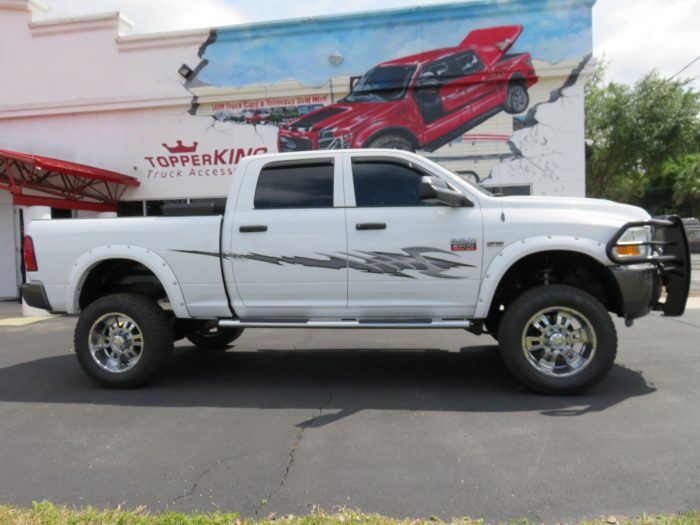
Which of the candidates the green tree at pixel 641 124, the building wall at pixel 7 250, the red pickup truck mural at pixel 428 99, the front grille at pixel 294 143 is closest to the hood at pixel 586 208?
the red pickup truck mural at pixel 428 99

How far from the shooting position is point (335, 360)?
20.0 feet

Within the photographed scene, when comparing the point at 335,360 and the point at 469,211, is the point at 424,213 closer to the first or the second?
the point at 469,211

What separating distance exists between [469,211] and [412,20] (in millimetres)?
9107

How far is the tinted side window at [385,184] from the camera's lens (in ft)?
15.8

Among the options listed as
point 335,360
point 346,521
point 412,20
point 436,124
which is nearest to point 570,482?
point 346,521

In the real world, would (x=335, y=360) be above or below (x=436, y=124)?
below

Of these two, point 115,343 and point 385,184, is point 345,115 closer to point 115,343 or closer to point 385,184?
point 385,184

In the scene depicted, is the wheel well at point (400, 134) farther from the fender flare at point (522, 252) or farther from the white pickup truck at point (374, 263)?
the fender flare at point (522, 252)

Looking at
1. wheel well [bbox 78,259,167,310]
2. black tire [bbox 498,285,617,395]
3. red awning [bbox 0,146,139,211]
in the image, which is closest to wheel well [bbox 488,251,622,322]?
black tire [bbox 498,285,617,395]

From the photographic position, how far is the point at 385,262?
15.4 ft

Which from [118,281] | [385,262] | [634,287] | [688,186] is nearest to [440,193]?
[385,262]

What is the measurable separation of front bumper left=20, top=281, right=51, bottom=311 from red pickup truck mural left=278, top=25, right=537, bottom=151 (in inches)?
329

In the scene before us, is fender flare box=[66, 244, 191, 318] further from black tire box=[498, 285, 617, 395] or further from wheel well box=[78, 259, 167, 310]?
black tire box=[498, 285, 617, 395]

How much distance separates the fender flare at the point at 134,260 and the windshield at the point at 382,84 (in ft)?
28.5
